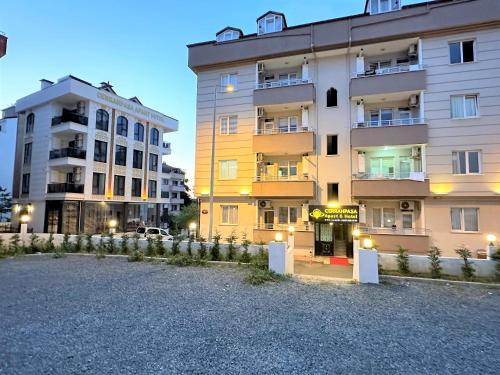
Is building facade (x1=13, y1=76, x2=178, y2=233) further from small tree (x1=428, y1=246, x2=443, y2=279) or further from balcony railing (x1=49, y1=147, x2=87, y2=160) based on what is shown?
small tree (x1=428, y1=246, x2=443, y2=279)

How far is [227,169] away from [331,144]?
6650mm

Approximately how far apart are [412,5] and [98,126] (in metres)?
27.0

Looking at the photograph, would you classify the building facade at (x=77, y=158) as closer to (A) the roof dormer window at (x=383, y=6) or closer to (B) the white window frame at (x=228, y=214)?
(B) the white window frame at (x=228, y=214)

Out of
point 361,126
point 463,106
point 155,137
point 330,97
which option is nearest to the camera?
point 463,106

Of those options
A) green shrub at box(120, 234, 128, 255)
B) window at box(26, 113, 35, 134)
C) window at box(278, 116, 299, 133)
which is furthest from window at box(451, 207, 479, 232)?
window at box(26, 113, 35, 134)

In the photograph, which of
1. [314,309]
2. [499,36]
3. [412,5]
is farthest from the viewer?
[412,5]

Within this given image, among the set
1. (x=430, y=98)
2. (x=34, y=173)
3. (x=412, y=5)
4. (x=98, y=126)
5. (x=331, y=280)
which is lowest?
(x=331, y=280)

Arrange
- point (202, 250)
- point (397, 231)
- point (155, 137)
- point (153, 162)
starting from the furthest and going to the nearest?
point (155, 137) < point (153, 162) < point (397, 231) < point (202, 250)

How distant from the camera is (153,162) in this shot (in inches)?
1300

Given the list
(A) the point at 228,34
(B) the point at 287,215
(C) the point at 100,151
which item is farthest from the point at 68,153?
(B) the point at 287,215

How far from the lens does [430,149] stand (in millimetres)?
14500

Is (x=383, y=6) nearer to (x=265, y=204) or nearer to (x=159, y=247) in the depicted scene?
(x=265, y=204)

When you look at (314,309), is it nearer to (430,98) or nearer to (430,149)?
(430,149)

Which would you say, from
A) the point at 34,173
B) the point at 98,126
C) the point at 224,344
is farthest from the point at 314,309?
the point at 34,173
